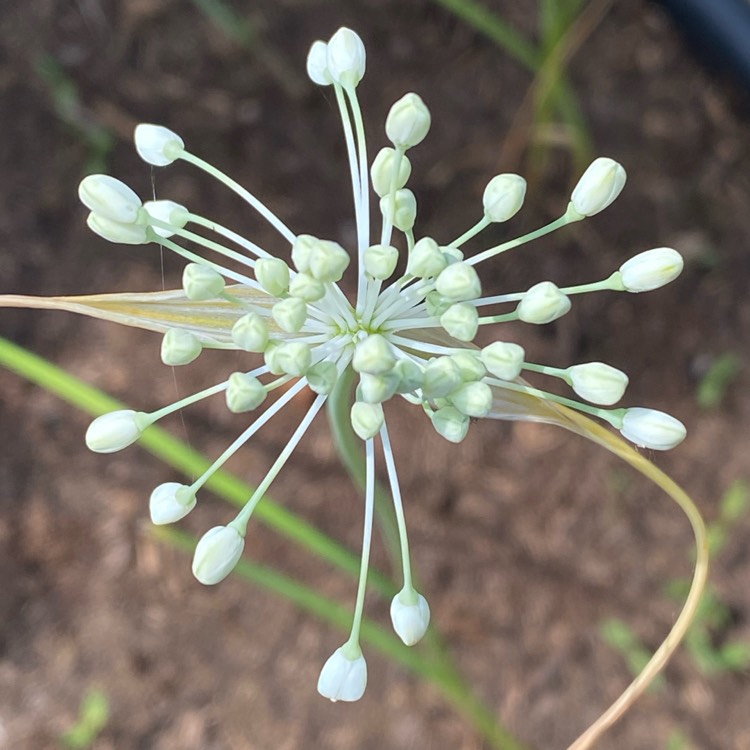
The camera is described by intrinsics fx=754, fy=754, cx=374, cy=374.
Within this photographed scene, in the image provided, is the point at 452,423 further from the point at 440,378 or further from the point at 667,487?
the point at 667,487

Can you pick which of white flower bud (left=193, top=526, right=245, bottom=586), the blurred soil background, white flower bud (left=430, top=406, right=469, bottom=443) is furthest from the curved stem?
the blurred soil background

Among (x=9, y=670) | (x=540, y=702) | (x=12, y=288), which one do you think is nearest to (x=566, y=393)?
(x=540, y=702)

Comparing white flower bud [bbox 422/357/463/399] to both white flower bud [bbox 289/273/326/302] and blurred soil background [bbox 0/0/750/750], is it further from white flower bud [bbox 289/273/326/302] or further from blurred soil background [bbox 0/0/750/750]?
blurred soil background [bbox 0/0/750/750]

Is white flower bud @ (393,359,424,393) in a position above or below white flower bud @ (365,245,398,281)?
below

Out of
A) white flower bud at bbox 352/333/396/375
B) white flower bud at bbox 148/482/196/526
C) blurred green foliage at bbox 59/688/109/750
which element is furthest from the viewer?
blurred green foliage at bbox 59/688/109/750

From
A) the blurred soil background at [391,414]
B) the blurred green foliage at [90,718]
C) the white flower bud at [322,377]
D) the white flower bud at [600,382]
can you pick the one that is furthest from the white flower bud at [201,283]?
the blurred green foliage at [90,718]

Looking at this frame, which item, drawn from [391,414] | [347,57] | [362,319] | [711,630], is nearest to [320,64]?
[347,57]

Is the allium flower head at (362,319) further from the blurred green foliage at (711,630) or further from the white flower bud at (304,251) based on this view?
the blurred green foliage at (711,630)

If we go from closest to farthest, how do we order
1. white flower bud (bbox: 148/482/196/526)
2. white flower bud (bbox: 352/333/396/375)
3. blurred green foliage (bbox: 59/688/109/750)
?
white flower bud (bbox: 352/333/396/375) → white flower bud (bbox: 148/482/196/526) → blurred green foliage (bbox: 59/688/109/750)
